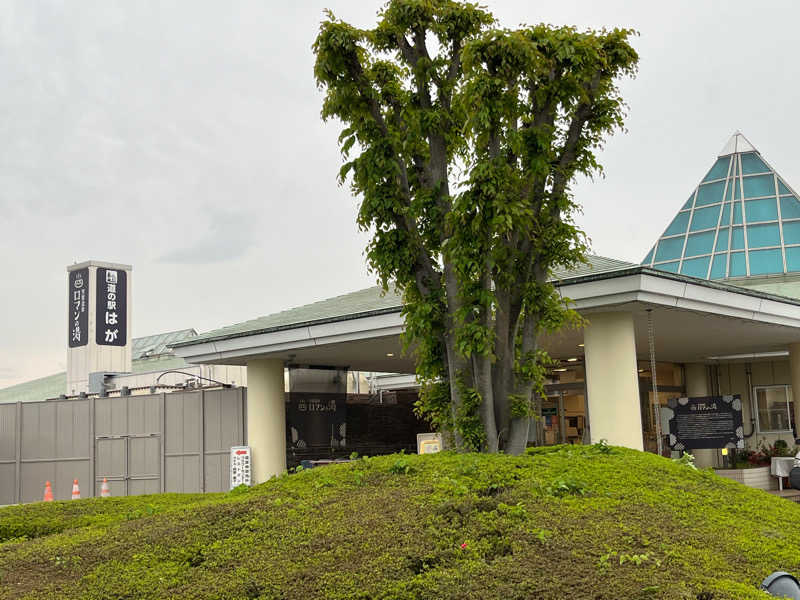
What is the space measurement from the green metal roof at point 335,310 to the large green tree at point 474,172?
4.07m

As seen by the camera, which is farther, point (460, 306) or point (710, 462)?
point (710, 462)

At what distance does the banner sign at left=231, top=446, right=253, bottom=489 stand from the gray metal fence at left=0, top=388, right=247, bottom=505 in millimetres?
1194

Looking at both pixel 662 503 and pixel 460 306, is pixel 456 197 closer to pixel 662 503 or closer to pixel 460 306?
pixel 460 306

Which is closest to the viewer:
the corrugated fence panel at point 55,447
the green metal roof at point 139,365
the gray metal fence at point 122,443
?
the gray metal fence at point 122,443

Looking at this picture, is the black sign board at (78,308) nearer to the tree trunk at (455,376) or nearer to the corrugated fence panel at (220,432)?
the corrugated fence panel at (220,432)

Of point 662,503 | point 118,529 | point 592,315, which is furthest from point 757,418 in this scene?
point 118,529

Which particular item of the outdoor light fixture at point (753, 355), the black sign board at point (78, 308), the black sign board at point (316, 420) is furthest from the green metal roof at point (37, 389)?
the outdoor light fixture at point (753, 355)

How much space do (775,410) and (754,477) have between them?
6.66m

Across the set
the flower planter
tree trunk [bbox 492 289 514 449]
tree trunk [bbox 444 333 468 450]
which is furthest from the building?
tree trunk [bbox 444 333 468 450]

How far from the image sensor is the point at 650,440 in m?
22.8

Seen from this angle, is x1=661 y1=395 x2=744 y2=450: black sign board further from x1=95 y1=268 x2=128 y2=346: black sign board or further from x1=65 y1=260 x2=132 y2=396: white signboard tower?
x1=95 y1=268 x2=128 y2=346: black sign board

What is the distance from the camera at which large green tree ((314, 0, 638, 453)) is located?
9195 mm

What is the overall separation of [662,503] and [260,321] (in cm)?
1436

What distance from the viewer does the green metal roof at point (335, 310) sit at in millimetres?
14844
